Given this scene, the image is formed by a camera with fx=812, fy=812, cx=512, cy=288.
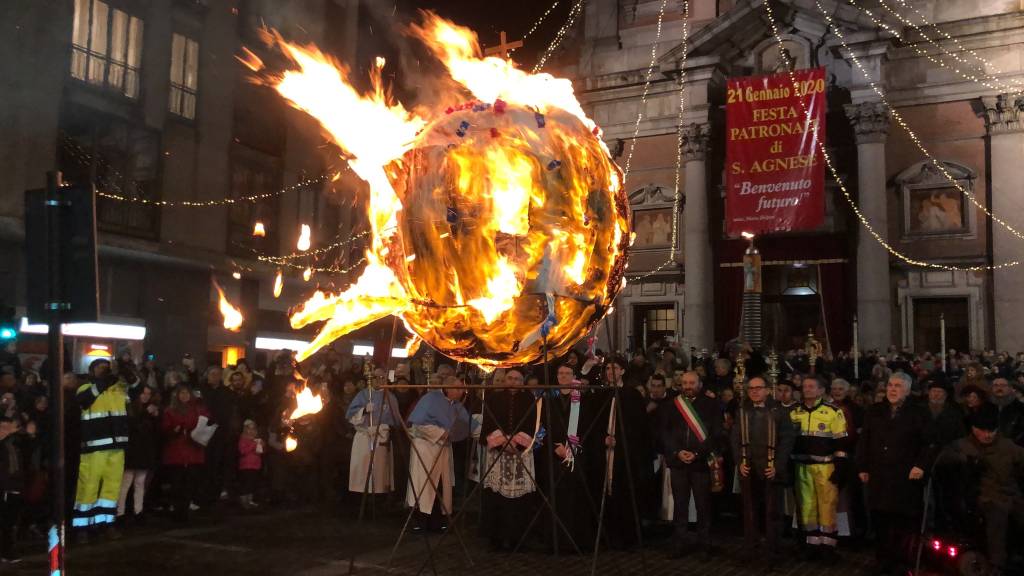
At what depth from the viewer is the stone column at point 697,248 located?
24.8 metres

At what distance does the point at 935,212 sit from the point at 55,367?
2354cm

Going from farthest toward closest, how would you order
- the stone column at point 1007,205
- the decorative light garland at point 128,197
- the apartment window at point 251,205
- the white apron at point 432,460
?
the apartment window at point 251,205
the stone column at point 1007,205
the decorative light garland at point 128,197
the white apron at point 432,460

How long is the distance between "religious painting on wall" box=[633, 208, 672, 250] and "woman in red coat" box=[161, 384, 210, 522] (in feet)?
59.4

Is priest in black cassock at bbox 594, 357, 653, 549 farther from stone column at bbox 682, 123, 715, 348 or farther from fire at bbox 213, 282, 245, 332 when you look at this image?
fire at bbox 213, 282, 245, 332

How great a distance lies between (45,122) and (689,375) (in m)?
17.7

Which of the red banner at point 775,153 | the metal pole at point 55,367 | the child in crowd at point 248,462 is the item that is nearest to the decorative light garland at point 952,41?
the red banner at point 775,153

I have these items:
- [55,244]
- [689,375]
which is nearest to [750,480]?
[689,375]

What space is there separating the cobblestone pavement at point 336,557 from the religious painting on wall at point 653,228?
17019 mm

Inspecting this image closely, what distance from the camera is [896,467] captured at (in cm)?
827

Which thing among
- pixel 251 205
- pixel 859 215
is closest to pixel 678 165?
pixel 859 215

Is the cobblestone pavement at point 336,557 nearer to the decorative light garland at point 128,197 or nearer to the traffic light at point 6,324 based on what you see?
the traffic light at point 6,324

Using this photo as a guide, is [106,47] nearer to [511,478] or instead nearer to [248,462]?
[248,462]

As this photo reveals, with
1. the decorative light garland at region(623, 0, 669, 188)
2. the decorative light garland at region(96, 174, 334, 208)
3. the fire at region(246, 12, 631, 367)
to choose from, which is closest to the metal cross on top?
the fire at region(246, 12, 631, 367)

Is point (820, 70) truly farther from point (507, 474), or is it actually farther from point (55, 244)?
point (55, 244)
